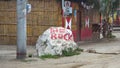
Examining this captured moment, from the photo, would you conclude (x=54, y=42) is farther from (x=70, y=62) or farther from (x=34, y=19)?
(x=34, y=19)

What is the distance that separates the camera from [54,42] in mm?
18750

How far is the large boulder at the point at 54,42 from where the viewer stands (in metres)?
18.5

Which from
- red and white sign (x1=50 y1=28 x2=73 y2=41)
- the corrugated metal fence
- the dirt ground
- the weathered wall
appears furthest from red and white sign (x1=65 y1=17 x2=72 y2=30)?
the dirt ground

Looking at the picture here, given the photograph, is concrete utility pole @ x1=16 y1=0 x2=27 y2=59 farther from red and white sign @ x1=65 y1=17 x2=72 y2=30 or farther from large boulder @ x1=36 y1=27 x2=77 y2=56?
red and white sign @ x1=65 y1=17 x2=72 y2=30

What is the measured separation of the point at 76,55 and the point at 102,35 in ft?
46.5

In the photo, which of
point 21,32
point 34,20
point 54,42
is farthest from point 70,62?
point 34,20

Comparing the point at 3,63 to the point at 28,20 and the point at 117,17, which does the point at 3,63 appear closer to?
the point at 28,20

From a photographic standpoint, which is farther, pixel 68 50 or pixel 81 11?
pixel 81 11

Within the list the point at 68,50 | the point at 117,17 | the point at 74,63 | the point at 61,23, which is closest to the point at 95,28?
the point at 61,23

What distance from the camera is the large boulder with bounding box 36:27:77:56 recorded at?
18.5m

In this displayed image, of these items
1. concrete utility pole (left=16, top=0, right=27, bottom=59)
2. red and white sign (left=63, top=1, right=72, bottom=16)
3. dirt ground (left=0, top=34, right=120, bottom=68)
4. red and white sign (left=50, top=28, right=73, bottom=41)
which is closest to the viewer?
dirt ground (left=0, top=34, right=120, bottom=68)

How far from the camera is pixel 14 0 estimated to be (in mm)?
25094

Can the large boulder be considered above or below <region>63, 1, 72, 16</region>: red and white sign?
below

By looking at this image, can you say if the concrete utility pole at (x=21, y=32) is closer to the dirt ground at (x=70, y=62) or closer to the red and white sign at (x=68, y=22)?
the dirt ground at (x=70, y=62)
